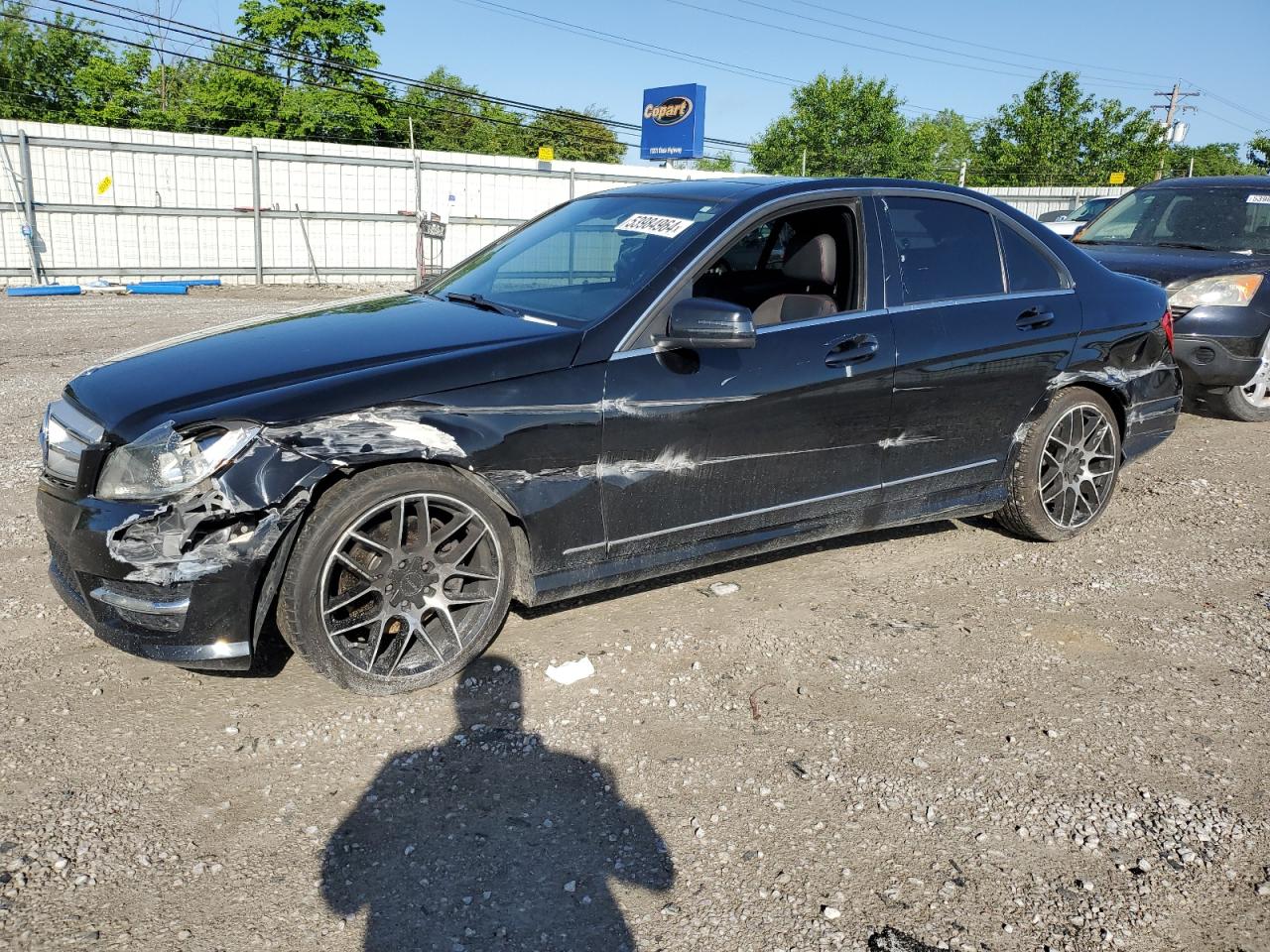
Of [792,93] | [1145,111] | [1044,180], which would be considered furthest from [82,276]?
[792,93]

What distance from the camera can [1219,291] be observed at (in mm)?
7590

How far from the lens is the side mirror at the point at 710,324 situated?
351 centimetres

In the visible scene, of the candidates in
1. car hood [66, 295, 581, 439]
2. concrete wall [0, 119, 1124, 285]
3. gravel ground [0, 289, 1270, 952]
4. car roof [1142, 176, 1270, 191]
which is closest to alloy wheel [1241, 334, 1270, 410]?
car roof [1142, 176, 1270, 191]

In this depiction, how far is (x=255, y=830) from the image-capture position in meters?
2.69

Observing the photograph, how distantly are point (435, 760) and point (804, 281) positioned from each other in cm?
249

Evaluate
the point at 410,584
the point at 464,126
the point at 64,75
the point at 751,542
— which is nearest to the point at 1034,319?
the point at 751,542

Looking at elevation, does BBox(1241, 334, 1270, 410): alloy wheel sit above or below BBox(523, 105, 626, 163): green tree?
below

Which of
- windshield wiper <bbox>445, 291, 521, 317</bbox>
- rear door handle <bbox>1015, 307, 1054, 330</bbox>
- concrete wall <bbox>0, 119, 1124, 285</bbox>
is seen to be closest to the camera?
windshield wiper <bbox>445, 291, 521, 317</bbox>

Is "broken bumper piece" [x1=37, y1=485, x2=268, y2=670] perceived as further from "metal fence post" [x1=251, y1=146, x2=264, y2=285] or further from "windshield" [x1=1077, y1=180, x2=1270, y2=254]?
"metal fence post" [x1=251, y1=146, x2=264, y2=285]

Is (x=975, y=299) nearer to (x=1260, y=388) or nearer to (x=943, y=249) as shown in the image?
(x=943, y=249)

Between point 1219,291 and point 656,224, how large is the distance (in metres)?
5.56

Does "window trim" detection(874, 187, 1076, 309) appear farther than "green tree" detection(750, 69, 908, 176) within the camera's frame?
No

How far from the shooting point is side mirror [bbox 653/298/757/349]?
3.51 metres

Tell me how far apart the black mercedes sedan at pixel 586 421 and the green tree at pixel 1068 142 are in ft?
163
